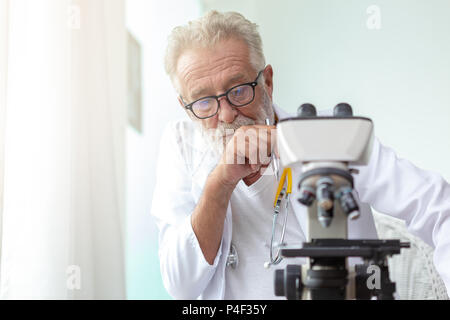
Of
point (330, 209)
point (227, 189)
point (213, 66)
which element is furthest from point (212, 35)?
point (330, 209)

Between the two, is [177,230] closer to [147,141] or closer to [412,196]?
[412,196]

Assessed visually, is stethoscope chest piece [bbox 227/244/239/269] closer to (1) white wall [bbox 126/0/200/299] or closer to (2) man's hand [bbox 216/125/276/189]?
(2) man's hand [bbox 216/125/276/189]

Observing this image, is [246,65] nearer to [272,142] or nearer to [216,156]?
[216,156]

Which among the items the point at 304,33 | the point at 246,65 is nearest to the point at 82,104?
the point at 246,65

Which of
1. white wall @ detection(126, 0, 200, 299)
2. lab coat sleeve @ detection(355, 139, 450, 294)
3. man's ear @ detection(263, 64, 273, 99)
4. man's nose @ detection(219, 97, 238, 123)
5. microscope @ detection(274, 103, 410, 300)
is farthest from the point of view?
white wall @ detection(126, 0, 200, 299)

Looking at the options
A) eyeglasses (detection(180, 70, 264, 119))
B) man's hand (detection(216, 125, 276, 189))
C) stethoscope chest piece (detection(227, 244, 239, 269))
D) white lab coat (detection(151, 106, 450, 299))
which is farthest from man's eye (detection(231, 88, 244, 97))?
stethoscope chest piece (detection(227, 244, 239, 269))

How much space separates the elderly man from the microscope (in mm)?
481

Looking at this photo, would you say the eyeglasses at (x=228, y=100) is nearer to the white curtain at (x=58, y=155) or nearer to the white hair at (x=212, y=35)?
the white hair at (x=212, y=35)

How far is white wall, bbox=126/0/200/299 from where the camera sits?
10.0 ft

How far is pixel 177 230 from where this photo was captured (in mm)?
1472

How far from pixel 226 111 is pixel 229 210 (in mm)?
306
